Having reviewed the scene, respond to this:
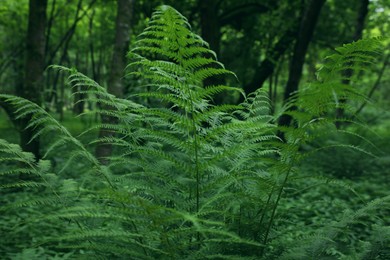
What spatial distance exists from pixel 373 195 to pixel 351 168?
6.76ft

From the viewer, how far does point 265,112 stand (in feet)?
9.02

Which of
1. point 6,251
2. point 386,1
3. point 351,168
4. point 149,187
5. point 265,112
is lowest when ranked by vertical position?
point 6,251

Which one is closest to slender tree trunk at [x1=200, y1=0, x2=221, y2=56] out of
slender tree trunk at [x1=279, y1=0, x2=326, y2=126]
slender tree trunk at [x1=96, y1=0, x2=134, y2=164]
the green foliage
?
slender tree trunk at [x1=279, y1=0, x2=326, y2=126]

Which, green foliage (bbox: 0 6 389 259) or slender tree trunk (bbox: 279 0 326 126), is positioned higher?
slender tree trunk (bbox: 279 0 326 126)

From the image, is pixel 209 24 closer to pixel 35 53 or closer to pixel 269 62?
pixel 269 62

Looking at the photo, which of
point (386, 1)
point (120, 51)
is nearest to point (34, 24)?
point (120, 51)

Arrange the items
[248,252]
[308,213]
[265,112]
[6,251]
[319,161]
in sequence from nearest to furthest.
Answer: [248,252] → [265,112] → [6,251] → [308,213] → [319,161]

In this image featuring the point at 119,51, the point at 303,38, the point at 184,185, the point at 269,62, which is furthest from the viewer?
the point at 269,62

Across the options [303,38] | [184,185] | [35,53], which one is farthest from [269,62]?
[184,185]

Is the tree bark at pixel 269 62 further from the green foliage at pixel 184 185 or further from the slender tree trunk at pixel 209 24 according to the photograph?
the green foliage at pixel 184 185

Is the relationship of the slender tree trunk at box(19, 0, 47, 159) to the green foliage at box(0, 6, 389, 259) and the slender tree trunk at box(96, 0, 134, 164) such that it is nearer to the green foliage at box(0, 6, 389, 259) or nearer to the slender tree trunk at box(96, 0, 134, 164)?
the slender tree trunk at box(96, 0, 134, 164)

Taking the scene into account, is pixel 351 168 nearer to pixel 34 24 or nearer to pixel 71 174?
pixel 71 174

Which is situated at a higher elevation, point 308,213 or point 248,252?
point 248,252

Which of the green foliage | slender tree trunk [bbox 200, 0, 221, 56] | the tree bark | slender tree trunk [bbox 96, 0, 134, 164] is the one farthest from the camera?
the tree bark
